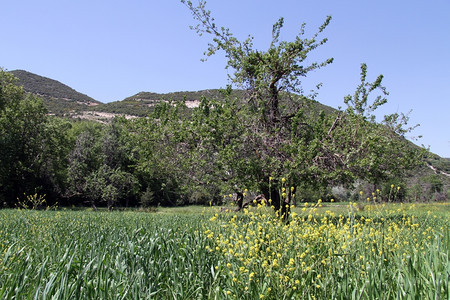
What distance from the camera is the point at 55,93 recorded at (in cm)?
10931

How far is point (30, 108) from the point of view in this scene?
3288 cm

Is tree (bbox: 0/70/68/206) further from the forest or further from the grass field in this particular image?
the grass field

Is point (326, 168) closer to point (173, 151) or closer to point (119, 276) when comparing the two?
point (173, 151)

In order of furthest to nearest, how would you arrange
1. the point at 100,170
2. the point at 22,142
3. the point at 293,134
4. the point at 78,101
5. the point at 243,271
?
the point at 78,101 → the point at 100,170 → the point at 22,142 → the point at 293,134 → the point at 243,271

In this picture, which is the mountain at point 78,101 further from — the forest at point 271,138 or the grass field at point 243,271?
the grass field at point 243,271

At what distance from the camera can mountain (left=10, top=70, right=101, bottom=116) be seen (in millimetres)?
96806

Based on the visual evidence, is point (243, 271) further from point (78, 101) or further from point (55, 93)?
point (78, 101)

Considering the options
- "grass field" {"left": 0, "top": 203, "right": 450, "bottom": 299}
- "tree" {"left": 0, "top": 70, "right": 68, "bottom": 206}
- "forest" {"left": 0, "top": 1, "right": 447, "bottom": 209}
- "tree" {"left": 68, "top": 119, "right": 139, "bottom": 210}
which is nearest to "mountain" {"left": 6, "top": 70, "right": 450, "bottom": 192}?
"tree" {"left": 68, "top": 119, "right": 139, "bottom": 210}

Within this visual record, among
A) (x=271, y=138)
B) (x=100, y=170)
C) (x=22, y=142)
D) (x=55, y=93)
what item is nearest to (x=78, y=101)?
(x=55, y=93)

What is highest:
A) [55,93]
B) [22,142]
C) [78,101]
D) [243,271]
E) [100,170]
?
[55,93]

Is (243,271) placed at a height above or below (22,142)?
below

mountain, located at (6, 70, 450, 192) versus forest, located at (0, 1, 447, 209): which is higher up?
mountain, located at (6, 70, 450, 192)

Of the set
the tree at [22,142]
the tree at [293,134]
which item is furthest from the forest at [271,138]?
the tree at [22,142]

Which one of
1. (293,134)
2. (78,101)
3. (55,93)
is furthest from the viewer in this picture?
(78,101)
